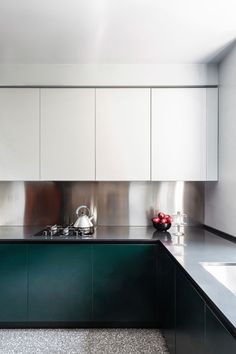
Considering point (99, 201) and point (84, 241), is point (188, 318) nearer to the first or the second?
point (84, 241)

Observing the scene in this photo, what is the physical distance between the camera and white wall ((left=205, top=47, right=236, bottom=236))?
247cm

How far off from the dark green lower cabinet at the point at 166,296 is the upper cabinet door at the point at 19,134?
56.9 inches

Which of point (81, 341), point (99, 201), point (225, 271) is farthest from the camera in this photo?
point (99, 201)

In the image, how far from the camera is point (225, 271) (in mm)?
1721

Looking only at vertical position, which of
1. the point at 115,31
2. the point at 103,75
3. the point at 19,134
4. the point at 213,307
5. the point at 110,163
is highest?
the point at 115,31

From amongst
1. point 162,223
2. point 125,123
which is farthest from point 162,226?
point 125,123

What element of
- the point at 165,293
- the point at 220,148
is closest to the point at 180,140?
the point at 220,148

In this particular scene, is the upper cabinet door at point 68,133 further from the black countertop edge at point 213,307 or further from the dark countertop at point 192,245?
the black countertop edge at point 213,307

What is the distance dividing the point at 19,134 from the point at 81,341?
1941 millimetres

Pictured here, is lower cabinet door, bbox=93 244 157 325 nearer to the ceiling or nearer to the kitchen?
the kitchen

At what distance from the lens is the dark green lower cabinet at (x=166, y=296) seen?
1.97 meters

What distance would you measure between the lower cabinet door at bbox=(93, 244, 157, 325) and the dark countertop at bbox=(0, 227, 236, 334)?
0.13m

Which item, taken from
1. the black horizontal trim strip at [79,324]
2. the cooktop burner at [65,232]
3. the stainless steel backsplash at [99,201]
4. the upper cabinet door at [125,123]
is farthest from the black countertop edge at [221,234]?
the cooktop burner at [65,232]

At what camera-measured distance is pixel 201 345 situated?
1.31 m
